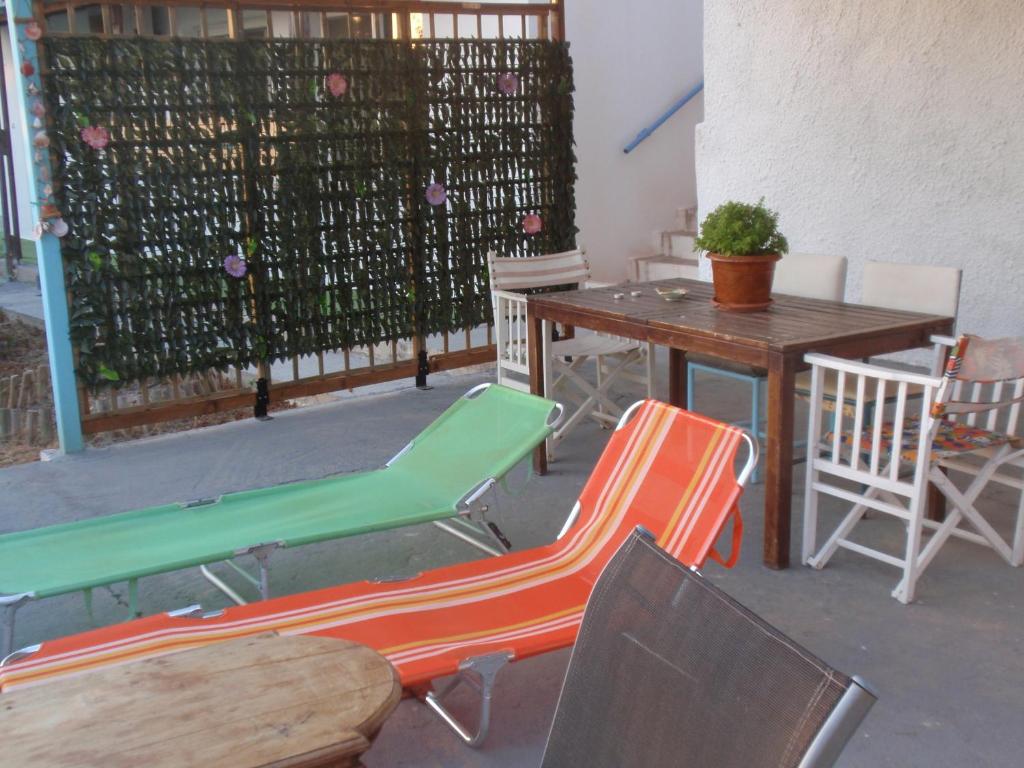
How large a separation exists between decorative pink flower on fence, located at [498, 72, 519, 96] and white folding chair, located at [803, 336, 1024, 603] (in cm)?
356

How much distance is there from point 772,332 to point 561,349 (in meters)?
1.75

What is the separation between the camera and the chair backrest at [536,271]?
570 cm

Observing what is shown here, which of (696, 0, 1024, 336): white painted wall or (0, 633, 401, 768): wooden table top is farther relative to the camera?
(696, 0, 1024, 336): white painted wall

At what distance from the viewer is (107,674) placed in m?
2.09

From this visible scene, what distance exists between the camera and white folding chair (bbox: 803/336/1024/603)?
347 centimetres

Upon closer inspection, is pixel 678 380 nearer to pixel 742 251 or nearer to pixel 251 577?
pixel 742 251

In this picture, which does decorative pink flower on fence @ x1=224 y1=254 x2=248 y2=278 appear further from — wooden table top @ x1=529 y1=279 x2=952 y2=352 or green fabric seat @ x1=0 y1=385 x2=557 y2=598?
green fabric seat @ x1=0 y1=385 x2=557 y2=598

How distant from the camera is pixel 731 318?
4293mm

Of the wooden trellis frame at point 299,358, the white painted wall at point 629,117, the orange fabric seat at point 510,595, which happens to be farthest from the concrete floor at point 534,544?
the white painted wall at point 629,117

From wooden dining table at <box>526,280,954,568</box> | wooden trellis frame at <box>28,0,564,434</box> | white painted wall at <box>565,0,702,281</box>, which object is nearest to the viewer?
wooden dining table at <box>526,280,954,568</box>

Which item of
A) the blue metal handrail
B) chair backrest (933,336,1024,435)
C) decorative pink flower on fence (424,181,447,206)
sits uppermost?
the blue metal handrail

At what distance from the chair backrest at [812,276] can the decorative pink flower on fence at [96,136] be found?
341cm

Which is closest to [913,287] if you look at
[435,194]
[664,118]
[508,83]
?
[435,194]

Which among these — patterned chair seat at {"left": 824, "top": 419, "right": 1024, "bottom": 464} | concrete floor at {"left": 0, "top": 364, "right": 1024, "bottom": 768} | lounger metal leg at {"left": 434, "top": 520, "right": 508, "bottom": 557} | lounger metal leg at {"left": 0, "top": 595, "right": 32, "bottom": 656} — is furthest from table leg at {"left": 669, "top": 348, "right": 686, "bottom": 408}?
lounger metal leg at {"left": 0, "top": 595, "right": 32, "bottom": 656}
